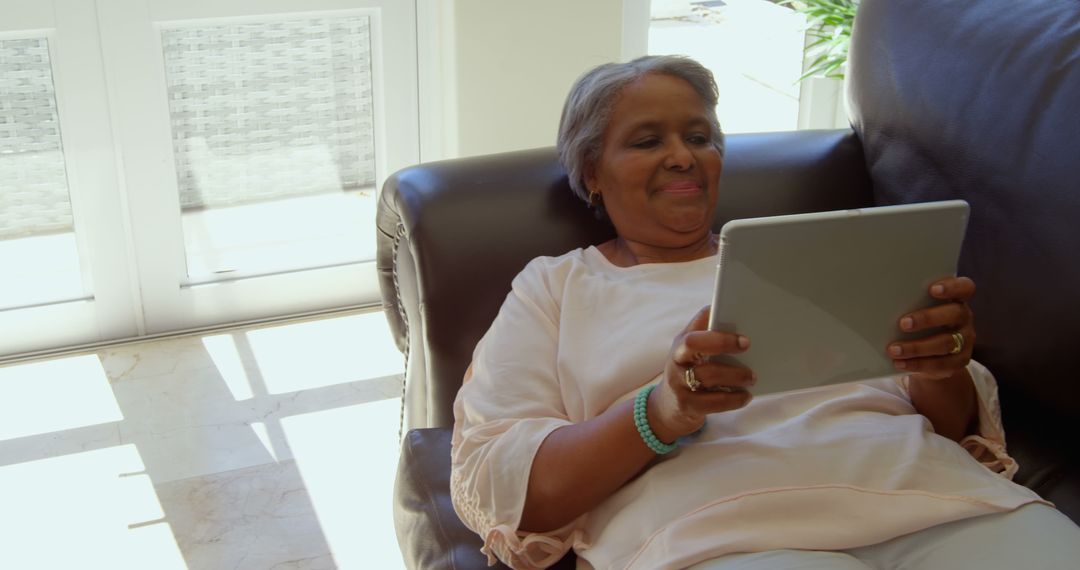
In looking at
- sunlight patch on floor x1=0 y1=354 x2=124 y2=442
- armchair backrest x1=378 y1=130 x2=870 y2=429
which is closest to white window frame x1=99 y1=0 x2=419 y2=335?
sunlight patch on floor x1=0 y1=354 x2=124 y2=442

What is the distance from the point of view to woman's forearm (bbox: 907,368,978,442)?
4.91 ft

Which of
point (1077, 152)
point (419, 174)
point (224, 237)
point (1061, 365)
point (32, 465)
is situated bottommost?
point (32, 465)

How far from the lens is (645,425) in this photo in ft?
4.50

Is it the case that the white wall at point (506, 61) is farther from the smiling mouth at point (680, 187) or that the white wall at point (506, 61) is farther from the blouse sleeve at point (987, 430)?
the blouse sleeve at point (987, 430)

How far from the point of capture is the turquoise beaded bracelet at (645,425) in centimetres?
137

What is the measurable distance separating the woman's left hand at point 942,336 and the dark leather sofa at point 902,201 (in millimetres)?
217

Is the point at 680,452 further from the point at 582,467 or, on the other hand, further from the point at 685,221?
the point at 685,221

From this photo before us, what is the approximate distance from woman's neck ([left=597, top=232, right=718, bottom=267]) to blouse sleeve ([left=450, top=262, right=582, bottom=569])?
0.44 ft

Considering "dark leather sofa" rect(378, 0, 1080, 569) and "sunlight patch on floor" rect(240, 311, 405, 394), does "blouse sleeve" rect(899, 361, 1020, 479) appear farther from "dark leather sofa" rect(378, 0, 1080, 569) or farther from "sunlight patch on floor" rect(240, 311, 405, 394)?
"sunlight patch on floor" rect(240, 311, 405, 394)

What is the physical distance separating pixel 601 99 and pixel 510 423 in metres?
0.48

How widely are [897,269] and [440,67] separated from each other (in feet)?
5.98

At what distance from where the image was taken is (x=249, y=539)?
2217 millimetres

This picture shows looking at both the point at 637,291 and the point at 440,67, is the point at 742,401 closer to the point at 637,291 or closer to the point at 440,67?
the point at 637,291

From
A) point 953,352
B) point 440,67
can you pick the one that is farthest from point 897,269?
point 440,67
